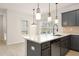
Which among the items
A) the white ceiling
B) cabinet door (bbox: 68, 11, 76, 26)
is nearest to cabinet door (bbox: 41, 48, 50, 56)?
the white ceiling

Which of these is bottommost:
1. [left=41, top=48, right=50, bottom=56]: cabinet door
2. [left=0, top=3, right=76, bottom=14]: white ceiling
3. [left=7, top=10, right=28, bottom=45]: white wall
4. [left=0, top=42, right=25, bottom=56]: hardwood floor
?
[left=41, top=48, right=50, bottom=56]: cabinet door

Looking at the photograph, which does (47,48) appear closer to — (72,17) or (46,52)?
(46,52)

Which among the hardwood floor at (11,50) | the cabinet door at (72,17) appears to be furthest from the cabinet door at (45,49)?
the cabinet door at (72,17)

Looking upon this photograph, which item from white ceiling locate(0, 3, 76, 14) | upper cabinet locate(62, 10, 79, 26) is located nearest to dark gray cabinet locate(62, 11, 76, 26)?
upper cabinet locate(62, 10, 79, 26)

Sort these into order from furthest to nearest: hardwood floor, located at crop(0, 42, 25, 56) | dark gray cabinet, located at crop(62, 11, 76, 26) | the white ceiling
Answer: dark gray cabinet, located at crop(62, 11, 76, 26)
hardwood floor, located at crop(0, 42, 25, 56)
the white ceiling

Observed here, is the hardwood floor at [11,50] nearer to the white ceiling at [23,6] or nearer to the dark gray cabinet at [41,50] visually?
the dark gray cabinet at [41,50]

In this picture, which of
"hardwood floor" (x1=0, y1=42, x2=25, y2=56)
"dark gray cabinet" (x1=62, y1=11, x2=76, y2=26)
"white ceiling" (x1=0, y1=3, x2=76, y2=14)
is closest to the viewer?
"white ceiling" (x1=0, y1=3, x2=76, y2=14)

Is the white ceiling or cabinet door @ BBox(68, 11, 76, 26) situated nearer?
the white ceiling

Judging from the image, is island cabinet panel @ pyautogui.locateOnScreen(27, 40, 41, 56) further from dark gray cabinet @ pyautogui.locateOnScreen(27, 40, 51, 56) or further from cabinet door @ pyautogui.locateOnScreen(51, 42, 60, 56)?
cabinet door @ pyautogui.locateOnScreen(51, 42, 60, 56)

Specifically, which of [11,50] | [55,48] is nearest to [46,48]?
[55,48]

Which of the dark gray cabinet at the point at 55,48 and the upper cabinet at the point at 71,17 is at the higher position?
the upper cabinet at the point at 71,17

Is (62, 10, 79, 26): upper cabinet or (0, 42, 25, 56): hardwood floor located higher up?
(62, 10, 79, 26): upper cabinet

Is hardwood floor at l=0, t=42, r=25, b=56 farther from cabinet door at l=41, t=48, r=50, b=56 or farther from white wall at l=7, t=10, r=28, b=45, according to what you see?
cabinet door at l=41, t=48, r=50, b=56

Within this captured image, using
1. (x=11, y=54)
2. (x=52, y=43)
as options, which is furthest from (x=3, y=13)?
(x=52, y=43)
